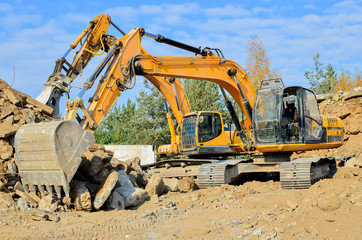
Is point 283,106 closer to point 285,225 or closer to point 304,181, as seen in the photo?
point 304,181

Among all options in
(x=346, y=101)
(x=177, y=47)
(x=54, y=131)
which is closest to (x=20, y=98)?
(x=54, y=131)

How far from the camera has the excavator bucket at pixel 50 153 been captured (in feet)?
22.3

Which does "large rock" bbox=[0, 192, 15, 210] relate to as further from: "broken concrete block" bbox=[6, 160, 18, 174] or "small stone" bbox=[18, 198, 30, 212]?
"broken concrete block" bbox=[6, 160, 18, 174]

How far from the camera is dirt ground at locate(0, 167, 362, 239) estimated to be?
519cm

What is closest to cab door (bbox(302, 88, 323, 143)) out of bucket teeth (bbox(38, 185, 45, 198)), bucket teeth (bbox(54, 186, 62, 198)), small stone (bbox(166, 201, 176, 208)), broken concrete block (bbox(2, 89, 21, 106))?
small stone (bbox(166, 201, 176, 208))

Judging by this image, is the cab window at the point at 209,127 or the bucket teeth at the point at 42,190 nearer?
the bucket teeth at the point at 42,190

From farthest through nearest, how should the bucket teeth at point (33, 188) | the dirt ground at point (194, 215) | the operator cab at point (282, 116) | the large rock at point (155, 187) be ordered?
the operator cab at point (282, 116) → the large rock at point (155, 187) → the bucket teeth at point (33, 188) → the dirt ground at point (194, 215)

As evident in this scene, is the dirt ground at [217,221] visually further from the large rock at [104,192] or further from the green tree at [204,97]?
the green tree at [204,97]

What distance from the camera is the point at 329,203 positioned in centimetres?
556

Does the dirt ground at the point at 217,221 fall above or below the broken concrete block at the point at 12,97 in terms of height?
below

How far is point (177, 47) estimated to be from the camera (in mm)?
11172

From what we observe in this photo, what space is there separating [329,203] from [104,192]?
3.97 metres

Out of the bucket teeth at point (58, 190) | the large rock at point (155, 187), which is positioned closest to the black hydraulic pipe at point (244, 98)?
the large rock at point (155, 187)

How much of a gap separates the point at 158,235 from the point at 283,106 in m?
5.37
